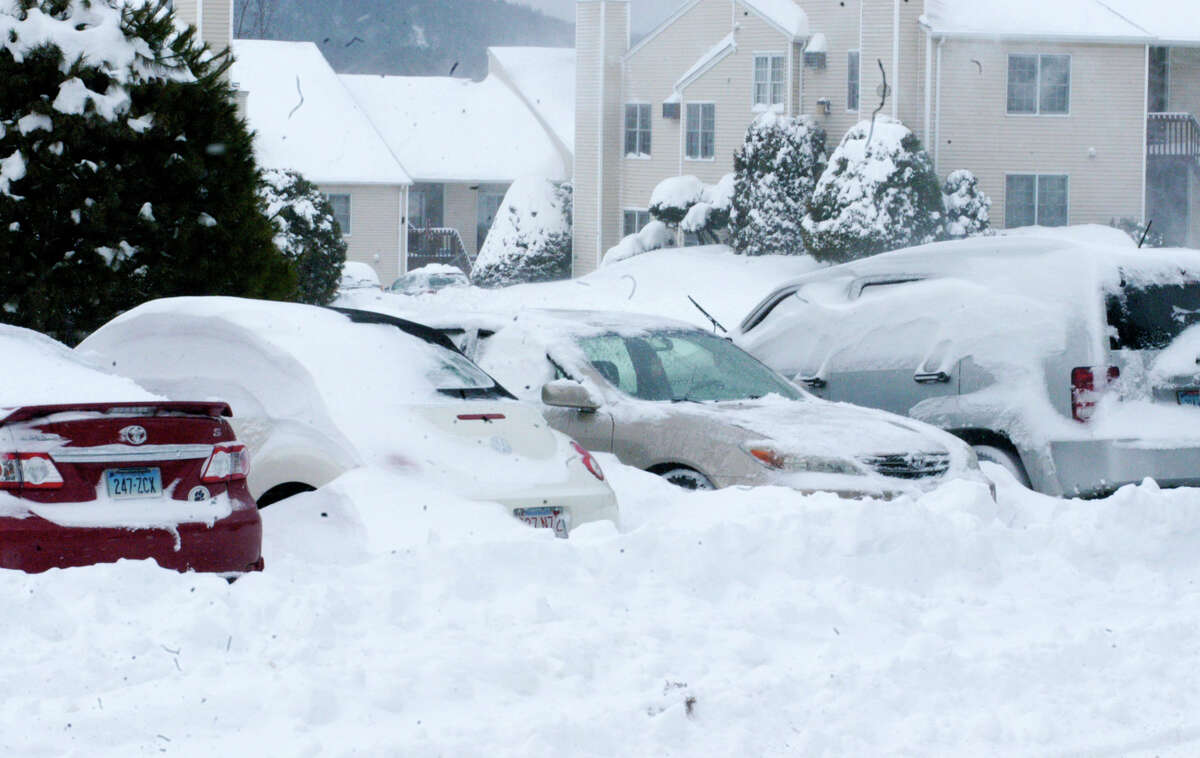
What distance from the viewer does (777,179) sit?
120 feet

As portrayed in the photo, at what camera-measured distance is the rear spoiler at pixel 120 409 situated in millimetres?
6242

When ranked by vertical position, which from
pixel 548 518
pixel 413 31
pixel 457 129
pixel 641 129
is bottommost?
pixel 548 518

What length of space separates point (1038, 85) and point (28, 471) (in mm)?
33553

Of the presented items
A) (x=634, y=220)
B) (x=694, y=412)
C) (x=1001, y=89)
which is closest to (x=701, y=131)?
(x=634, y=220)

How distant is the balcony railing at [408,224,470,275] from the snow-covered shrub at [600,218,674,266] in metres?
11.8

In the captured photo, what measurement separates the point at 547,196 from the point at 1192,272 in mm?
36086

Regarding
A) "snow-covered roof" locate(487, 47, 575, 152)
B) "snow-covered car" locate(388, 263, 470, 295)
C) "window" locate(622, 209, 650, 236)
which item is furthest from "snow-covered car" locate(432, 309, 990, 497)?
"snow-covered roof" locate(487, 47, 575, 152)

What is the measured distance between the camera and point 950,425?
34.3 ft

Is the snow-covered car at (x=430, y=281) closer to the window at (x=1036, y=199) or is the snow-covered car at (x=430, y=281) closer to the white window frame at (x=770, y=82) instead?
the white window frame at (x=770, y=82)

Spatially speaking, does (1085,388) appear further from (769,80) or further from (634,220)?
(634,220)

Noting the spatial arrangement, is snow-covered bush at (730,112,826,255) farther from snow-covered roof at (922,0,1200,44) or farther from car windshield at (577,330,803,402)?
car windshield at (577,330,803,402)

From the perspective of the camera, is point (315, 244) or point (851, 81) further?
point (851, 81)

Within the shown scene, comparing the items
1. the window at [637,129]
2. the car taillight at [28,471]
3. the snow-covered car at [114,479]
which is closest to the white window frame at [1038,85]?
the window at [637,129]

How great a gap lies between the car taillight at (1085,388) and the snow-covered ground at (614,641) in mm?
1729
